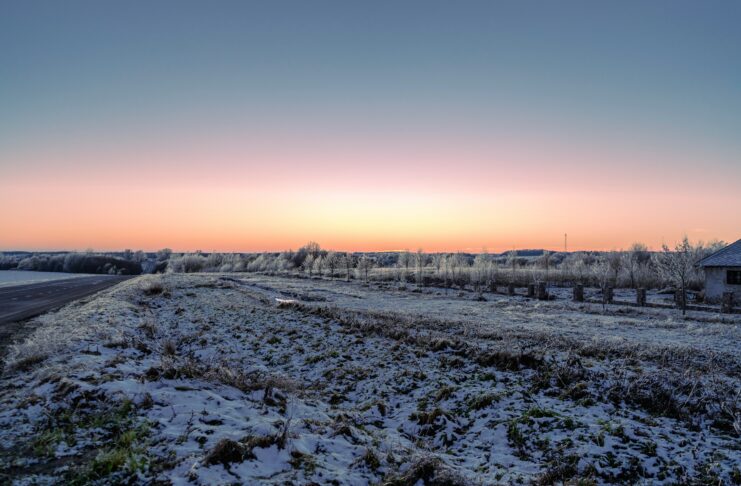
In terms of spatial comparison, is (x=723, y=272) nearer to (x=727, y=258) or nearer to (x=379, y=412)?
(x=727, y=258)

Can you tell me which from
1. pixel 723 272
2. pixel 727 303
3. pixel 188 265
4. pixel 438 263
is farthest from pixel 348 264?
pixel 188 265

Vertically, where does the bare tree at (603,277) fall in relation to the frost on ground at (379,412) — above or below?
above

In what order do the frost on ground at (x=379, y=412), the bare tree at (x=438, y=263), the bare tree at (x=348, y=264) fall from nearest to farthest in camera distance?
the frost on ground at (x=379, y=412), the bare tree at (x=348, y=264), the bare tree at (x=438, y=263)

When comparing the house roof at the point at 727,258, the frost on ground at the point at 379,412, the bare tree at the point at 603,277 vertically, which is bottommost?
the frost on ground at the point at 379,412

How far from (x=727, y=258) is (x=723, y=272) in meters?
1.24

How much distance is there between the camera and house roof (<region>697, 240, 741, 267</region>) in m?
32.5

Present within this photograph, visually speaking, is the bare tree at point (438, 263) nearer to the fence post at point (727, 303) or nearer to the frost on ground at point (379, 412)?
the fence post at point (727, 303)

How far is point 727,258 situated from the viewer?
33281mm

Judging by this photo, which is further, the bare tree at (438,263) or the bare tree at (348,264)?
the bare tree at (438,263)

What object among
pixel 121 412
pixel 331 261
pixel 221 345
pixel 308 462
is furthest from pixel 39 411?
pixel 331 261

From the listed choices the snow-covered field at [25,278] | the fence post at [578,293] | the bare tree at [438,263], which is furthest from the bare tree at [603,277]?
the snow-covered field at [25,278]

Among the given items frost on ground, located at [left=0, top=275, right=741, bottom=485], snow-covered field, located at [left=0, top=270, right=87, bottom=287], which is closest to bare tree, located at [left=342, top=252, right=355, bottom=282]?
snow-covered field, located at [left=0, top=270, right=87, bottom=287]

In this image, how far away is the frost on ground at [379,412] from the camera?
19.9 ft

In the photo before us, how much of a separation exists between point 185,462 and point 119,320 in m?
15.2
